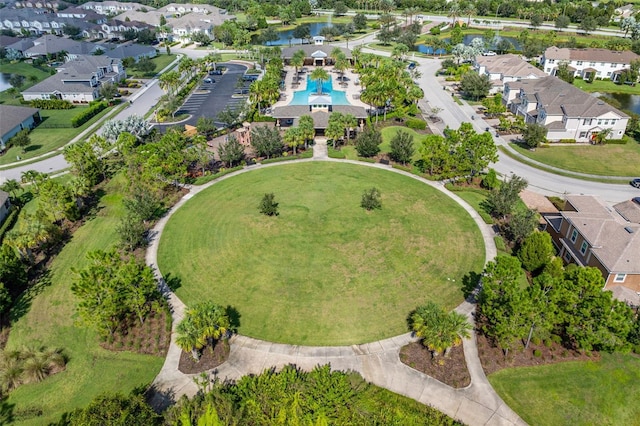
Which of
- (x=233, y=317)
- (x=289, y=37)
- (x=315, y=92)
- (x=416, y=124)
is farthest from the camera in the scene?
(x=289, y=37)

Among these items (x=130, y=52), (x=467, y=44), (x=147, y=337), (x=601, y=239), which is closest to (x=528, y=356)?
(x=601, y=239)

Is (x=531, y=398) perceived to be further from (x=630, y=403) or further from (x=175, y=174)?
(x=175, y=174)

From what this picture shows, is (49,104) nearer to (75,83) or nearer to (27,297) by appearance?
(75,83)

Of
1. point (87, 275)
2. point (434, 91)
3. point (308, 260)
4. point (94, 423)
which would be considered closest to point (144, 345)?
point (87, 275)

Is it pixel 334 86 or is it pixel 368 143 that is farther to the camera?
pixel 334 86

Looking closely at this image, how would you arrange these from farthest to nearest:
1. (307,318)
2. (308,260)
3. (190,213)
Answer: (190,213)
(308,260)
(307,318)

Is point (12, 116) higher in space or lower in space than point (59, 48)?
lower
